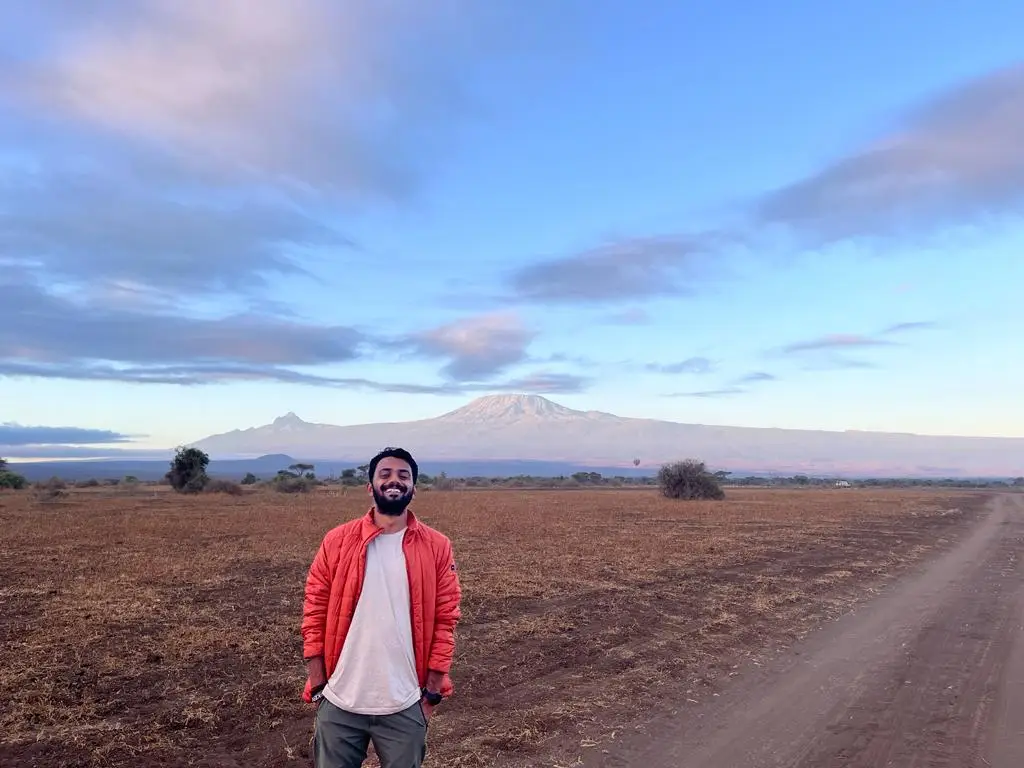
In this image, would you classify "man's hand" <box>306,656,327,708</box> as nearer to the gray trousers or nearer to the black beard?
the gray trousers

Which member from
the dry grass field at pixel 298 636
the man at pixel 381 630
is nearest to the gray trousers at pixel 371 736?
the man at pixel 381 630

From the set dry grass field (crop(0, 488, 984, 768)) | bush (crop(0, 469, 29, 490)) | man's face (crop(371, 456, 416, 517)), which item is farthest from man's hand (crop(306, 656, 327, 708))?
bush (crop(0, 469, 29, 490))

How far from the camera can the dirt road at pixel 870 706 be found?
5.68m

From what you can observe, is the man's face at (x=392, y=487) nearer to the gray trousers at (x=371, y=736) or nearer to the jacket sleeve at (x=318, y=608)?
the jacket sleeve at (x=318, y=608)

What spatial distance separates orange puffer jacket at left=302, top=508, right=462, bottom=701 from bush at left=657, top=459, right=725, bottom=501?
5242cm

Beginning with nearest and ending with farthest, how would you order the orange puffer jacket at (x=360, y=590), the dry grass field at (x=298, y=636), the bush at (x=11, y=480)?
the orange puffer jacket at (x=360, y=590) < the dry grass field at (x=298, y=636) < the bush at (x=11, y=480)

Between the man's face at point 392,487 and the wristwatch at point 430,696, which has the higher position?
the man's face at point 392,487

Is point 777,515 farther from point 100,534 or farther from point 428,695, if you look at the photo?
point 428,695

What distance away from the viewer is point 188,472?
2037 inches

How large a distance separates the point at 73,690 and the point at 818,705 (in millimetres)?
6757

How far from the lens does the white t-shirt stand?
343cm

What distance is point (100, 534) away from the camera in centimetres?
2070

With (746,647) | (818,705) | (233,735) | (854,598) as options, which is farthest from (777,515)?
(233,735)

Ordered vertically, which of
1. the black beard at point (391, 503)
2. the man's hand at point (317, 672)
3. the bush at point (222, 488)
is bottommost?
the bush at point (222, 488)
